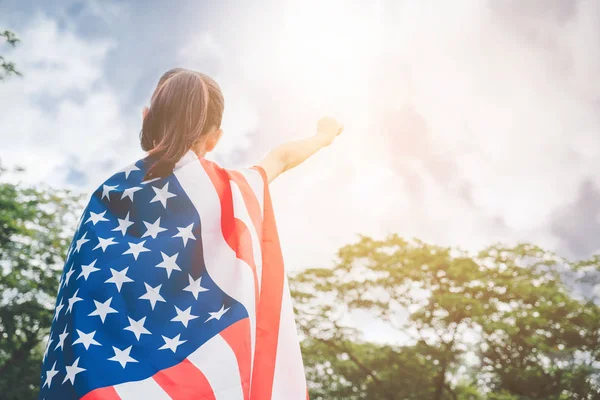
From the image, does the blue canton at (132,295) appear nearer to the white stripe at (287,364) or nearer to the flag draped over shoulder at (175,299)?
the flag draped over shoulder at (175,299)

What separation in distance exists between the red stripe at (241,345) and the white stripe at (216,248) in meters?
0.03

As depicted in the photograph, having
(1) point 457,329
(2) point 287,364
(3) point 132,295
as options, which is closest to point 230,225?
(3) point 132,295

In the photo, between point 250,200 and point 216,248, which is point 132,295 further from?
point 250,200

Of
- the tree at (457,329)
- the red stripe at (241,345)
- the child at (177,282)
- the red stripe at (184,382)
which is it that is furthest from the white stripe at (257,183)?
the tree at (457,329)

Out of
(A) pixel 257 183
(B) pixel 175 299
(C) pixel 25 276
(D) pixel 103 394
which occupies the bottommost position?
(D) pixel 103 394

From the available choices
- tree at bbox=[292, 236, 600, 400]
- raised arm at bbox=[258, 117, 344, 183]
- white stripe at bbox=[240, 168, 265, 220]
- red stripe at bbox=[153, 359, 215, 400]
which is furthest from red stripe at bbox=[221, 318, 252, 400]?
tree at bbox=[292, 236, 600, 400]

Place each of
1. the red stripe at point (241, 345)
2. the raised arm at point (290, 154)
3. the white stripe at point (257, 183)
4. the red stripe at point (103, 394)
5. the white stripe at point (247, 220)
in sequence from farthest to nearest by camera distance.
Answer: the raised arm at point (290, 154)
the white stripe at point (257, 183)
the white stripe at point (247, 220)
the red stripe at point (241, 345)
the red stripe at point (103, 394)

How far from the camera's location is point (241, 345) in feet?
4.65

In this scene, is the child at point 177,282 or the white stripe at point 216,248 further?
the white stripe at point 216,248

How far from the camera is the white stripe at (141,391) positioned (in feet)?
4.20

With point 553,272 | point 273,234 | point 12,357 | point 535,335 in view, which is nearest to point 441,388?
point 535,335

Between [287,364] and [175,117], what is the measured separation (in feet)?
2.99

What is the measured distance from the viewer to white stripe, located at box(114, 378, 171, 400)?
1281mm

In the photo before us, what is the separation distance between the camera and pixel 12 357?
21.2 metres
